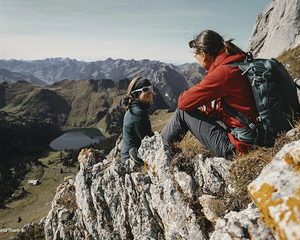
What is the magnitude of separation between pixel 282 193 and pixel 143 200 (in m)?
8.44

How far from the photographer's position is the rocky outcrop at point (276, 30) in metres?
44.4

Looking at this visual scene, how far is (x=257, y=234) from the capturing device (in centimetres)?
649

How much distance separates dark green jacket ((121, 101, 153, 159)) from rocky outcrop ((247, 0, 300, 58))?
109 feet

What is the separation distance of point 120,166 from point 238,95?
23.6 feet

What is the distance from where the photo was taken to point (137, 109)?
15047mm

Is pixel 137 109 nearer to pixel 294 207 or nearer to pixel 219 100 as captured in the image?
pixel 219 100

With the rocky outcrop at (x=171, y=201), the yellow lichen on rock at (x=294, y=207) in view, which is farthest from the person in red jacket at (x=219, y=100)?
the yellow lichen on rock at (x=294, y=207)

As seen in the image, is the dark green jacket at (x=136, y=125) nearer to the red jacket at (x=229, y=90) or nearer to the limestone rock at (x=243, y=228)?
the red jacket at (x=229, y=90)

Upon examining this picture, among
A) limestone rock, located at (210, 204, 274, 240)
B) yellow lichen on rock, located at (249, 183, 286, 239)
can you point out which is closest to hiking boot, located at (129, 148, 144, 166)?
limestone rock, located at (210, 204, 274, 240)

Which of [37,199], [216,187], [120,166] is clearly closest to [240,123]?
[216,187]

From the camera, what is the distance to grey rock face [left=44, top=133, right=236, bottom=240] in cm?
1153

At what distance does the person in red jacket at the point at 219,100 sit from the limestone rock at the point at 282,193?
3740mm

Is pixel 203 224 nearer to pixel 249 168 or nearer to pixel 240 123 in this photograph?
pixel 249 168

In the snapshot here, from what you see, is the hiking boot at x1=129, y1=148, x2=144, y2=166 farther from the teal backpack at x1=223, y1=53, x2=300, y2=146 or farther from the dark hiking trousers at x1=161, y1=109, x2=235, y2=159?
the teal backpack at x1=223, y1=53, x2=300, y2=146
